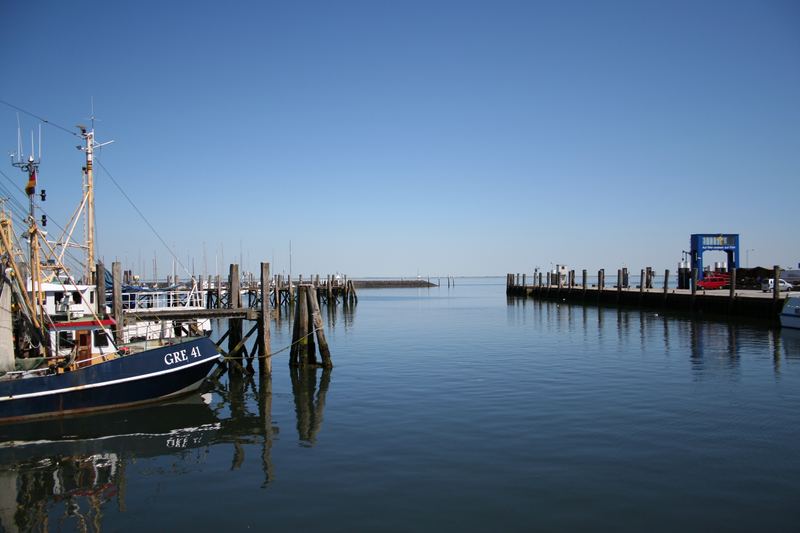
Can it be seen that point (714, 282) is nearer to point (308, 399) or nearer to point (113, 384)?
point (308, 399)

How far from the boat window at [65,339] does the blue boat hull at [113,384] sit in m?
2.20

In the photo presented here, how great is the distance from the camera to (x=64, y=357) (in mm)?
16391

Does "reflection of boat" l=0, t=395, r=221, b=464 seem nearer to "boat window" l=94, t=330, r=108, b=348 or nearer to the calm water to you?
the calm water

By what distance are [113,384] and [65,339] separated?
8.99 ft

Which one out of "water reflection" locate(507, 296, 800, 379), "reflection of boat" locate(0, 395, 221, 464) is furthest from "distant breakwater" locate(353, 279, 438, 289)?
"reflection of boat" locate(0, 395, 221, 464)

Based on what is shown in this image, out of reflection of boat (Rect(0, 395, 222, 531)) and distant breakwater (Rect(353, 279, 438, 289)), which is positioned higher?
distant breakwater (Rect(353, 279, 438, 289))

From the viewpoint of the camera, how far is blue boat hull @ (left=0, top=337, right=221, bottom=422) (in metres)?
15.1

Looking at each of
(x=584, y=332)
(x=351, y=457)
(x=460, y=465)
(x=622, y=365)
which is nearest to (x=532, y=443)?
(x=460, y=465)

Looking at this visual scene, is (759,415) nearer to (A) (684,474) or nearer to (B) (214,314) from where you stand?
(A) (684,474)

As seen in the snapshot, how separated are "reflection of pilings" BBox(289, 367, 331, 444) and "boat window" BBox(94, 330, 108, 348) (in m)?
5.88

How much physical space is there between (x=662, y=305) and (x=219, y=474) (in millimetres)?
44840

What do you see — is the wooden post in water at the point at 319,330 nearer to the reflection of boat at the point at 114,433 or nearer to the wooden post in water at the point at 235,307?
the wooden post in water at the point at 235,307

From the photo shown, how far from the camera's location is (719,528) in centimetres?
827

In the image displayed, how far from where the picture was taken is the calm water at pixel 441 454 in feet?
29.6
